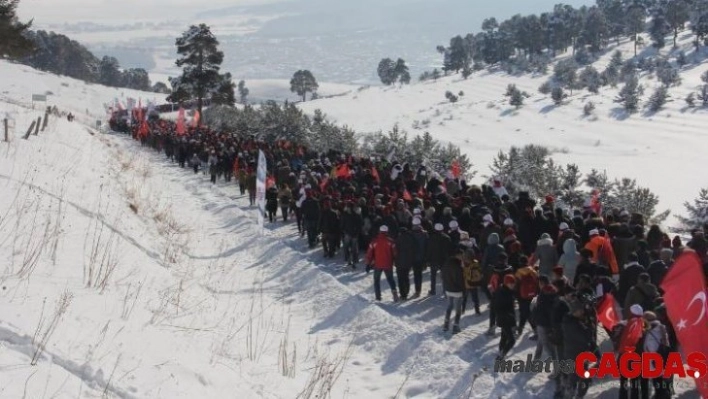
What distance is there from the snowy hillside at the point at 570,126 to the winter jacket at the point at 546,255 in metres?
13.1

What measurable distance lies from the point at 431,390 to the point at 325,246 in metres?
7.24

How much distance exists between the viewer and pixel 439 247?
40.5ft

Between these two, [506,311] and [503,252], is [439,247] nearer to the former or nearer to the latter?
[503,252]

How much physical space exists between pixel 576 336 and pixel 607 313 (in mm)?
1055

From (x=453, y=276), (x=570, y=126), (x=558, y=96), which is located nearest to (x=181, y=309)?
(x=453, y=276)

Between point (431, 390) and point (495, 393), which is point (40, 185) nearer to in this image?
point (431, 390)

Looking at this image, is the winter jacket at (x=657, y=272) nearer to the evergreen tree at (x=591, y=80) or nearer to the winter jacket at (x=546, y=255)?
the winter jacket at (x=546, y=255)

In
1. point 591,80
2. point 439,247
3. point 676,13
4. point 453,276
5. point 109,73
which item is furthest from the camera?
point 109,73

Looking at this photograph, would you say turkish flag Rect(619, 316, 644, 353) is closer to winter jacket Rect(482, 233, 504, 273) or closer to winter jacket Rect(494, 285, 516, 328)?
winter jacket Rect(494, 285, 516, 328)

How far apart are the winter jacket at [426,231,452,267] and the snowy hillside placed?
43.9 feet

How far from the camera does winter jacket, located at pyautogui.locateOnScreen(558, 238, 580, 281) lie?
10945 mm

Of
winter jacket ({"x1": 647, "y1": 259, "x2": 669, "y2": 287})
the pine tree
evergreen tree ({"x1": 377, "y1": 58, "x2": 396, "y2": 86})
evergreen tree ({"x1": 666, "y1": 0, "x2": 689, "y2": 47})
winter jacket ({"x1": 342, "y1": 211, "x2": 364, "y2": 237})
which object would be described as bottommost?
the pine tree

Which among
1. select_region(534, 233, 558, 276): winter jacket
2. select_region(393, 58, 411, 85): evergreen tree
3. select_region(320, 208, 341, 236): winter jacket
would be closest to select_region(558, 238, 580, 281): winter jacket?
select_region(534, 233, 558, 276): winter jacket

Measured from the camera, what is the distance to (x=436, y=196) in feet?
51.2
